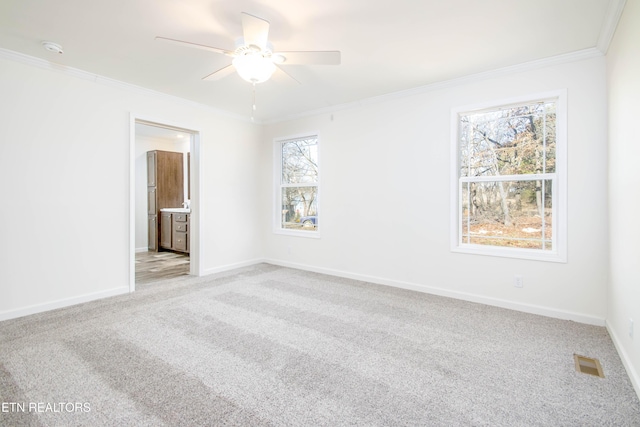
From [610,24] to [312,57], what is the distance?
7.47 feet

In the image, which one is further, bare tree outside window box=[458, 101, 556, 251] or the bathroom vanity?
the bathroom vanity

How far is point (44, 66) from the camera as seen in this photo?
3088mm

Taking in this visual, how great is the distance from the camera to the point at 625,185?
84.2 inches

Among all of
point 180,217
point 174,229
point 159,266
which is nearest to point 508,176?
point 159,266

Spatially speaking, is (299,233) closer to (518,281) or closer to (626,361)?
(518,281)

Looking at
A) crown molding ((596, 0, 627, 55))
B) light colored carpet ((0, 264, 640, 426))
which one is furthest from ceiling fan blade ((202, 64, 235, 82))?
crown molding ((596, 0, 627, 55))

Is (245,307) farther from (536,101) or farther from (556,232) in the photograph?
(536,101)

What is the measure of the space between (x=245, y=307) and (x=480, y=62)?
3.43 m

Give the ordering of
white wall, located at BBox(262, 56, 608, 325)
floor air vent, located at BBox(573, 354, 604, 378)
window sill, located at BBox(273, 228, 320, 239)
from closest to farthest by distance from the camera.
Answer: floor air vent, located at BBox(573, 354, 604, 378), white wall, located at BBox(262, 56, 608, 325), window sill, located at BBox(273, 228, 320, 239)

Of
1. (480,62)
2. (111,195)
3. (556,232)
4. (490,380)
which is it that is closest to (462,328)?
(490,380)

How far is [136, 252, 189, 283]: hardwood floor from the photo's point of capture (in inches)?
180

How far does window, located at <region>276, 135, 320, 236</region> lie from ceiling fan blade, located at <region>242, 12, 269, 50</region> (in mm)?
2773

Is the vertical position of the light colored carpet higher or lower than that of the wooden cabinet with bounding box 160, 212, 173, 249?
lower

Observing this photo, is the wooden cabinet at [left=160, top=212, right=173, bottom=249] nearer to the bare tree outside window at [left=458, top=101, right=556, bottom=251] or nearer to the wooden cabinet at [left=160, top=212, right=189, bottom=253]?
the wooden cabinet at [left=160, top=212, right=189, bottom=253]
